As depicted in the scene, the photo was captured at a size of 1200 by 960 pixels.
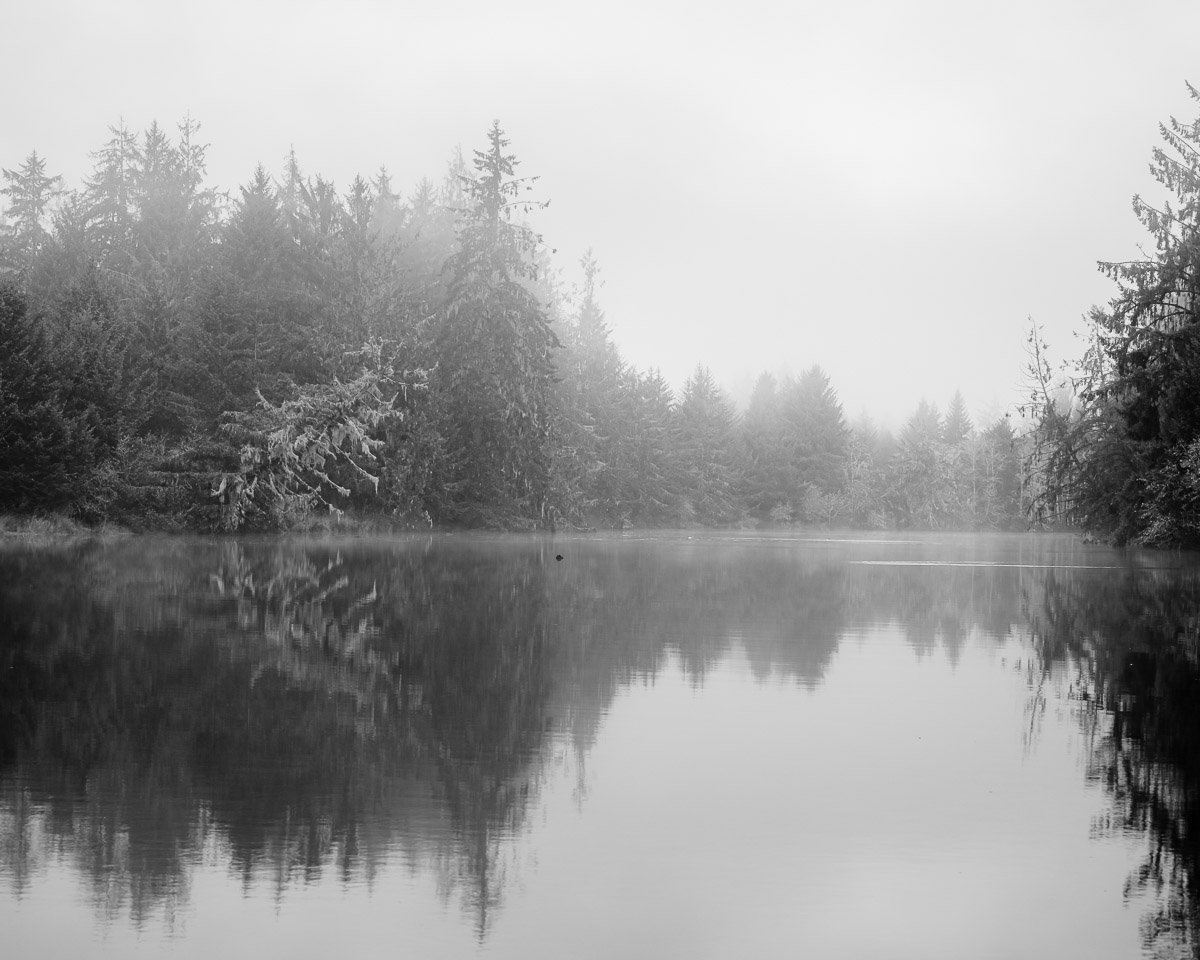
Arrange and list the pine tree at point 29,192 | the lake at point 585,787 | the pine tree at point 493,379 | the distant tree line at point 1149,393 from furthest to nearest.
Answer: the pine tree at point 29,192 < the pine tree at point 493,379 < the distant tree line at point 1149,393 < the lake at point 585,787

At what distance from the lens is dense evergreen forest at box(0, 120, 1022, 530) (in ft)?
141

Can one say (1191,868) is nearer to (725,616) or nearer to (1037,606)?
(725,616)

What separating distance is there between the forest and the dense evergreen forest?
14cm

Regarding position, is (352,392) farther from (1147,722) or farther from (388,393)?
(1147,722)

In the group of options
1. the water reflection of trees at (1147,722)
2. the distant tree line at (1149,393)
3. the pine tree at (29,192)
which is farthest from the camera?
the pine tree at (29,192)

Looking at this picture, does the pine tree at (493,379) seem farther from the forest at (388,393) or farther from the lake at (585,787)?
the lake at (585,787)

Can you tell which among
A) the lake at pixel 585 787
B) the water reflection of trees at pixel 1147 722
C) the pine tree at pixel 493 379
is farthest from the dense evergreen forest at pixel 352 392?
the water reflection of trees at pixel 1147 722

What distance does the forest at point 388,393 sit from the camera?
140 feet

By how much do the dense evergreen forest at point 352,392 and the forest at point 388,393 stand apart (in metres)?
0.14

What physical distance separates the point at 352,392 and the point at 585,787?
144 feet

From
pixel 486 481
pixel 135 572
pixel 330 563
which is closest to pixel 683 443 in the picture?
pixel 486 481

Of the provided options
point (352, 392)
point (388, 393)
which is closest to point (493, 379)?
point (388, 393)

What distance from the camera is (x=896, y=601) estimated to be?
23516mm

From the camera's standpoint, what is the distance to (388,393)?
55906 mm
